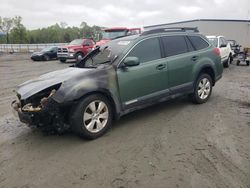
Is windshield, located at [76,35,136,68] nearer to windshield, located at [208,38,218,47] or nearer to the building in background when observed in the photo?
windshield, located at [208,38,218,47]

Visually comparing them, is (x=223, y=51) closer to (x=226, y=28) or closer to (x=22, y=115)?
(x=22, y=115)

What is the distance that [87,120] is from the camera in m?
4.21

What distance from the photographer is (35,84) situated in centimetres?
449

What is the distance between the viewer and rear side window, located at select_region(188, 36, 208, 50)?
6152 millimetres

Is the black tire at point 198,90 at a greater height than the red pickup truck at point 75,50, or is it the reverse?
the red pickup truck at point 75,50

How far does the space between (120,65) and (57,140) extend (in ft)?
5.81

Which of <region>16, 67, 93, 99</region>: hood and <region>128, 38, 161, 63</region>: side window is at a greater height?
<region>128, 38, 161, 63</region>: side window

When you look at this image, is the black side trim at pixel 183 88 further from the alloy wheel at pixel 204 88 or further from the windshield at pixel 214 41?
the windshield at pixel 214 41

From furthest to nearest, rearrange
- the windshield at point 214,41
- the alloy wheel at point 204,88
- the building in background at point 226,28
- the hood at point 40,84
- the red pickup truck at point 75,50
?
the building in background at point 226,28
the red pickup truck at point 75,50
the windshield at point 214,41
the alloy wheel at point 204,88
the hood at point 40,84

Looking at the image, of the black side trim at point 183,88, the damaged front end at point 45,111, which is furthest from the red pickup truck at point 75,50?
the damaged front end at point 45,111

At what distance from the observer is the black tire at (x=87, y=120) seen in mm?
4031

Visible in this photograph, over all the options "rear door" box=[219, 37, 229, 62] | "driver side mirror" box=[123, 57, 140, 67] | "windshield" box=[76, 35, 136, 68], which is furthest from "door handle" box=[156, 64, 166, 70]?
"rear door" box=[219, 37, 229, 62]

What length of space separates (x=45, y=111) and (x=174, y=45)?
329 centimetres

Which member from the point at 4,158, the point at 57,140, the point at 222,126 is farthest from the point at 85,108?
the point at 222,126
